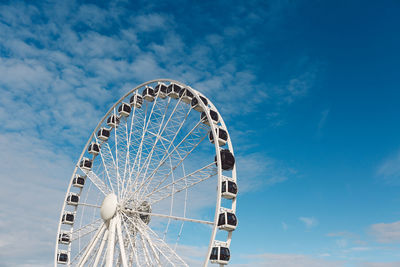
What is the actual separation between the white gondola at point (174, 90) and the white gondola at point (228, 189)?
28.5 ft

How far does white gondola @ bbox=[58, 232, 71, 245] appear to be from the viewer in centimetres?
2972

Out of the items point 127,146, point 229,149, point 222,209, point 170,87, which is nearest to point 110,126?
point 127,146

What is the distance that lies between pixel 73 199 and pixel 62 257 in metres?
4.91

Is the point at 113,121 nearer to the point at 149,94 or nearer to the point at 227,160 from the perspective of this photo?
the point at 149,94

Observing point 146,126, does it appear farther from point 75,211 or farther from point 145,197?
point 75,211

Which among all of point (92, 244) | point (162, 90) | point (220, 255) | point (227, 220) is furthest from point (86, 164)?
point (220, 255)

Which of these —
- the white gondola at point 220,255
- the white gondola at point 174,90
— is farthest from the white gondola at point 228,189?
the white gondola at point 174,90

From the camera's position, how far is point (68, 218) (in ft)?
100

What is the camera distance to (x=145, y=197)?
75.8 ft

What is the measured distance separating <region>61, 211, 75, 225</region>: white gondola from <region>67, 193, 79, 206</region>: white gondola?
2.92ft

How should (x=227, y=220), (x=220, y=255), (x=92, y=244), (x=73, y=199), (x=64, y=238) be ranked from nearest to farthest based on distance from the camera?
(x=220, y=255) → (x=227, y=220) → (x=92, y=244) → (x=64, y=238) → (x=73, y=199)

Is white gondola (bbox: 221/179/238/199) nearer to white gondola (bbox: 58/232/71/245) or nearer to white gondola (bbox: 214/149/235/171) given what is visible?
white gondola (bbox: 214/149/235/171)

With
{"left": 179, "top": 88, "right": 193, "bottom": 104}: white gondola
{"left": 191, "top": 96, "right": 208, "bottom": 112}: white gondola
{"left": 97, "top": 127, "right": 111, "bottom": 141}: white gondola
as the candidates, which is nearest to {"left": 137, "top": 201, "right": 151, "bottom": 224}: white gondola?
{"left": 191, "top": 96, "right": 208, "bottom": 112}: white gondola

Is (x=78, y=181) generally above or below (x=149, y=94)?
below
